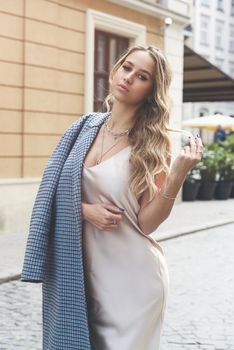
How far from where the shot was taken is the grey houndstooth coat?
2.13 meters

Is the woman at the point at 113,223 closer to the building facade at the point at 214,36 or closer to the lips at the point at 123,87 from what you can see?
the lips at the point at 123,87

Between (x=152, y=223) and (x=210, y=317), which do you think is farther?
(x=210, y=317)

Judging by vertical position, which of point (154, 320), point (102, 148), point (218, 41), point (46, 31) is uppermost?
point (218, 41)

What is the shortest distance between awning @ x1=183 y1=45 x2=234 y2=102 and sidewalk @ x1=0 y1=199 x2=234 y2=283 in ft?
10.9

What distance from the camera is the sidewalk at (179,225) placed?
770 centimetres

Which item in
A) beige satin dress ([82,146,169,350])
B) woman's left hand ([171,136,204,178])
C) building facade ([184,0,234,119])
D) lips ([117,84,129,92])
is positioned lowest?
beige satin dress ([82,146,169,350])

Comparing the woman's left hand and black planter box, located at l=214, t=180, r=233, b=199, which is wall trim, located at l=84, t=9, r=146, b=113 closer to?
black planter box, located at l=214, t=180, r=233, b=199

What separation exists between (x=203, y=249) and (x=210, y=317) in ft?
12.3

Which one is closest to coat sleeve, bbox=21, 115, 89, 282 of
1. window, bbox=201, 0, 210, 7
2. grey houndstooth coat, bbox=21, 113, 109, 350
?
grey houndstooth coat, bbox=21, 113, 109, 350

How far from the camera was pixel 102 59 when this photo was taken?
1281 centimetres

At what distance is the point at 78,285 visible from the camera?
7.01ft

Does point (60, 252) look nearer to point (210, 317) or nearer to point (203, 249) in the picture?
point (210, 317)

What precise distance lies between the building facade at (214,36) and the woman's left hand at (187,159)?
155ft

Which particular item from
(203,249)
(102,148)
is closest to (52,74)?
(203,249)
